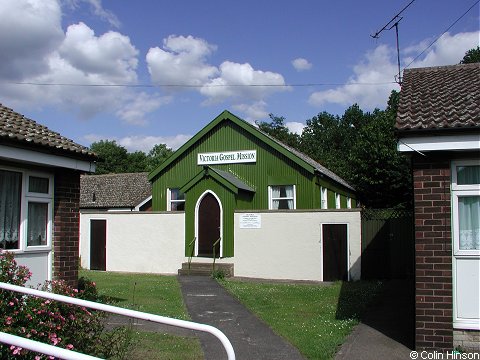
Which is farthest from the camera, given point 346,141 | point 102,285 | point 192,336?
point 346,141

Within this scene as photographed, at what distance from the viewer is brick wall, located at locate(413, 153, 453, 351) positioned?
7.05 metres

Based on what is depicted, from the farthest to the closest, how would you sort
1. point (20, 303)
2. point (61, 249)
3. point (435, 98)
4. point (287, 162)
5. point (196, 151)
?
point (196, 151) → point (287, 162) → point (61, 249) → point (435, 98) → point (20, 303)

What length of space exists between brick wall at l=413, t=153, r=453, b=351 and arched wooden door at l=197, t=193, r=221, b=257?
12327mm

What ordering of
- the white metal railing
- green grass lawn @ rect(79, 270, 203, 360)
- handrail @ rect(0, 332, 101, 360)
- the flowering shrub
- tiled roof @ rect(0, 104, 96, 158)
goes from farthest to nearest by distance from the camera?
tiled roof @ rect(0, 104, 96, 158)
green grass lawn @ rect(79, 270, 203, 360)
the flowering shrub
the white metal railing
handrail @ rect(0, 332, 101, 360)

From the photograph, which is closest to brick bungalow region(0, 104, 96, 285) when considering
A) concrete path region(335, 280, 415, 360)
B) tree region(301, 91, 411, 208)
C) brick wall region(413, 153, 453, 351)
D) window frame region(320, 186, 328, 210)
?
concrete path region(335, 280, 415, 360)

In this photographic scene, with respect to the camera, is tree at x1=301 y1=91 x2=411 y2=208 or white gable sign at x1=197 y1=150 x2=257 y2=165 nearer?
white gable sign at x1=197 y1=150 x2=257 y2=165

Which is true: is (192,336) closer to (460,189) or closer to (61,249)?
(61,249)

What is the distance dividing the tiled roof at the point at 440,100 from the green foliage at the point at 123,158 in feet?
203

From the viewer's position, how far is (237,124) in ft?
70.1

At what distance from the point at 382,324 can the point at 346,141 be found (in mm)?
67291

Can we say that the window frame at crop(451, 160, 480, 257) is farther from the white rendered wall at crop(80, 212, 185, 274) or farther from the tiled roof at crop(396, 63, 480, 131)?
the white rendered wall at crop(80, 212, 185, 274)

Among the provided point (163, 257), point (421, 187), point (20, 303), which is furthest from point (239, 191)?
point (20, 303)

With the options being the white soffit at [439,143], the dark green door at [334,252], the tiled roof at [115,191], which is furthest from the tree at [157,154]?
the white soffit at [439,143]

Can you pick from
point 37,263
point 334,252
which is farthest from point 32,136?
point 334,252
